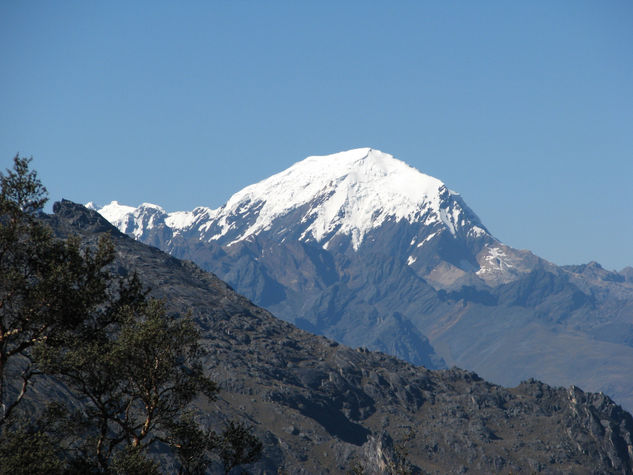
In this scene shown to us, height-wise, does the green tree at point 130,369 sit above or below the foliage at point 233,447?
above

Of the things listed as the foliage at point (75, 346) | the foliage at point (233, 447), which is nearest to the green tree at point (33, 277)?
the foliage at point (75, 346)

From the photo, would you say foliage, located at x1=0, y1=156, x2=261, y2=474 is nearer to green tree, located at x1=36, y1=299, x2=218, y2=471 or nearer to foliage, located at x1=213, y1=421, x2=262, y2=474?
green tree, located at x1=36, y1=299, x2=218, y2=471

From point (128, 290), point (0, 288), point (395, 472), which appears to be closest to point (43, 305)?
point (0, 288)

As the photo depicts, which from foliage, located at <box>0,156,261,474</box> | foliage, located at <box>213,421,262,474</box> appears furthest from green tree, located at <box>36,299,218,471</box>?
foliage, located at <box>213,421,262,474</box>

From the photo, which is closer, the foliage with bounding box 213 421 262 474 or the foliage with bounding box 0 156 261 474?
the foliage with bounding box 0 156 261 474

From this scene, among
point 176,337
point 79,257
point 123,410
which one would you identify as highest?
point 79,257

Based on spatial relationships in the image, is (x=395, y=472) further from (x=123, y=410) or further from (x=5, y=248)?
(x=5, y=248)

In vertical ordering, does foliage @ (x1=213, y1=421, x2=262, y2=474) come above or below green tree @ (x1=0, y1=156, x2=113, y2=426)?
below

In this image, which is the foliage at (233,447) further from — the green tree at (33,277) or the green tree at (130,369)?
the green tree at (33,277)

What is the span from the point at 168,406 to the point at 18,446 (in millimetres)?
12043

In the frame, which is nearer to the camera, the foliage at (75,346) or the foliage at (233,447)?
the foliage at (75,346)

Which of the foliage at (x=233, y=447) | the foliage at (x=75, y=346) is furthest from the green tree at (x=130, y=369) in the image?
the foliage at (x=233, y=447)

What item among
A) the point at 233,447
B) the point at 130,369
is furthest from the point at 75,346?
the point at 233,447

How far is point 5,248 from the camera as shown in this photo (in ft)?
221
